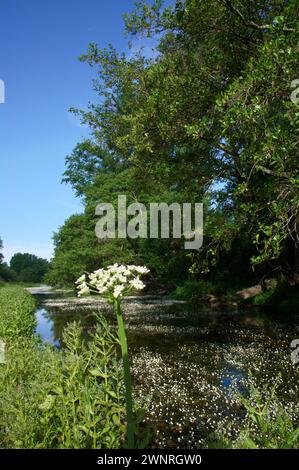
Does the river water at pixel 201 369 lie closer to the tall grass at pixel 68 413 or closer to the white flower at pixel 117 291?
the tall grass at pixel 68 413

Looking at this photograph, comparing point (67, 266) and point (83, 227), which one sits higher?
point (83, 227)

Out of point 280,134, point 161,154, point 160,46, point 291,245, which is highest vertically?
point 160,46

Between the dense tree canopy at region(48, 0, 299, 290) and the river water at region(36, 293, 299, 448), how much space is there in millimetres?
3486

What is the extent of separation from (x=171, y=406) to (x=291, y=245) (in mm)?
24767

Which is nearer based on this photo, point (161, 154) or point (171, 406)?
point (171, 406)

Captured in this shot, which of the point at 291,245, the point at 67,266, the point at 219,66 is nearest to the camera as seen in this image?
the point at 219,66

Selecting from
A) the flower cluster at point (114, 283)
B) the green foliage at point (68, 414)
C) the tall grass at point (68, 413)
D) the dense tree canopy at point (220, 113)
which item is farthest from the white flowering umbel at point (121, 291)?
the dense tree canopy at point (220, 113)

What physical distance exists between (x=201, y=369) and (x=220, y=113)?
450 inches

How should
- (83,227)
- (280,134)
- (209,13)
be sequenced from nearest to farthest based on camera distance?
(280,134), (209,13), (83,227)

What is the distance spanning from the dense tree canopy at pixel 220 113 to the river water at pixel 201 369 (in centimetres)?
349

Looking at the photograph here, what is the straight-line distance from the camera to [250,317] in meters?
25.0

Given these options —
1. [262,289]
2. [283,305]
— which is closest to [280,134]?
[283,305]
